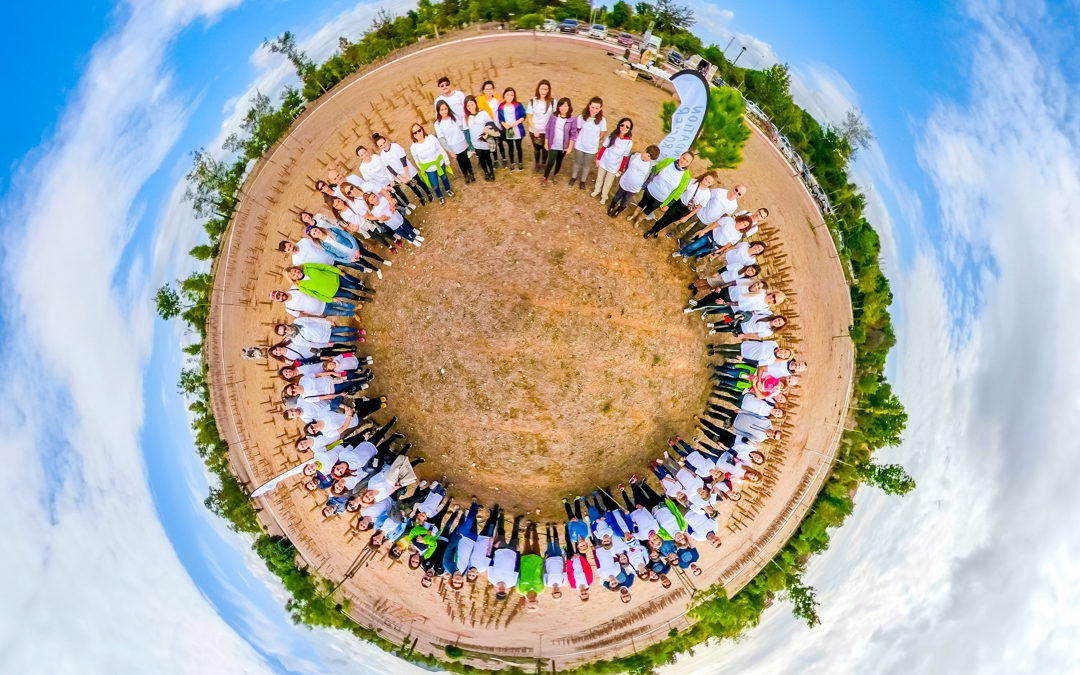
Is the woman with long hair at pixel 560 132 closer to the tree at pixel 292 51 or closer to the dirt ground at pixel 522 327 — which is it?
the dirt ground at pixel 522 327

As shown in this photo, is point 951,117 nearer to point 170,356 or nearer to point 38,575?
point 170,356

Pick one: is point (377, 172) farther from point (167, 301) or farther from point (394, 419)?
point (167, 301)

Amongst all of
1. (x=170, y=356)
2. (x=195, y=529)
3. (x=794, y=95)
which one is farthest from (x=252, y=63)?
(x=794, y=95)

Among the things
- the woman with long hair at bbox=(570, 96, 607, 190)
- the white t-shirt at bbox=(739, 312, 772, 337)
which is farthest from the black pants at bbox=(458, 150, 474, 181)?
the white t-shirt at bbox=(739, 312, 772, 337)

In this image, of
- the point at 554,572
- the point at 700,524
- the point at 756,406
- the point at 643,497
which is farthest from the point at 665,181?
the point at 554,572

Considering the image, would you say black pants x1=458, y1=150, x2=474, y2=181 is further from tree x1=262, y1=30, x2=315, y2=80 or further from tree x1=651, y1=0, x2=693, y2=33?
tree x1=651, y1=0, x2=693, y2=33

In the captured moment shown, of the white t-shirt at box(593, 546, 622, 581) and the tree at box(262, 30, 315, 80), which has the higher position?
the tree at box(262, 30, 315, 80)
